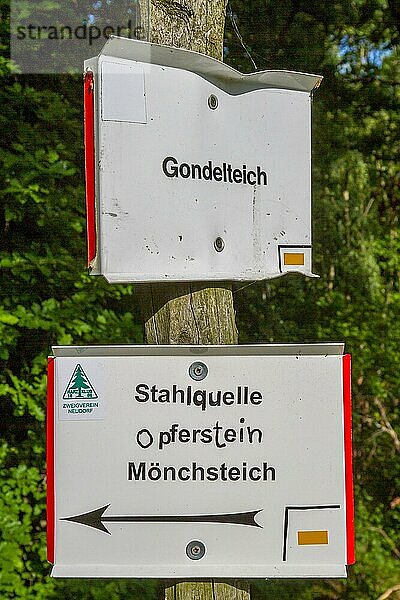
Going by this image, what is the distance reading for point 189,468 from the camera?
1257mm

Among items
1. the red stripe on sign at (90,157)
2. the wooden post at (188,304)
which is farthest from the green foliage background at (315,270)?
the red stripe on sign at (90,157)

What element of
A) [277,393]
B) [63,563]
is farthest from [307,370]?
[63,563]

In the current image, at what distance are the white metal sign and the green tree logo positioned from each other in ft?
0.56

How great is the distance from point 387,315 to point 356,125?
99 centimetres

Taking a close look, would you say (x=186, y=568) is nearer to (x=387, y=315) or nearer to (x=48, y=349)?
(x=48, y=349)

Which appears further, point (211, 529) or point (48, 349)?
point (48, 349)

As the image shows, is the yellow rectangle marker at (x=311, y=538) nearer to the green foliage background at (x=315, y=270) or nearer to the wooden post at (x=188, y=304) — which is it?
the wooden post at (x=188, y=304)

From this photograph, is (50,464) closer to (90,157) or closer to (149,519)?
(149,519)

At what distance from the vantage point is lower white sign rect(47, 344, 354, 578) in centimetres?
125

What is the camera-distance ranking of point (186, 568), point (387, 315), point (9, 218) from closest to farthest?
point (186, 568) → point (9, 218) → point (387, 315)

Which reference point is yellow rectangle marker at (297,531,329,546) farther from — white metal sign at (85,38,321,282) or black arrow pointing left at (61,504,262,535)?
white metal sign at (85,38,321,282)

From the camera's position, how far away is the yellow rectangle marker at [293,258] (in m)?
1.35

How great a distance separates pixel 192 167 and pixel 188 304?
0.69ft

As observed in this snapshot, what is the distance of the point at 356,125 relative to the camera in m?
4.42
